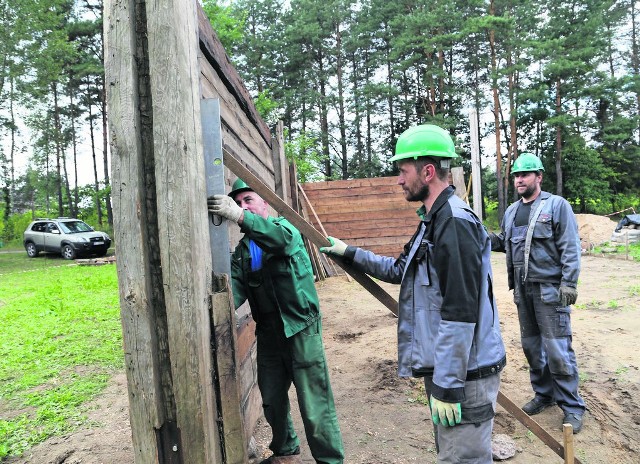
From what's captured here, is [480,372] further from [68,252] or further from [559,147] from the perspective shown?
[559,147]

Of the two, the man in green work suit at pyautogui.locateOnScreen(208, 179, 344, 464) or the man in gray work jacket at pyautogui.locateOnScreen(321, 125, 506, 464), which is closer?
the man in gray work jacket at pyautogui.locateOnScreen(321, 125, 506, 464)

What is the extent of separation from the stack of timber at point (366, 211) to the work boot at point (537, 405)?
788cm

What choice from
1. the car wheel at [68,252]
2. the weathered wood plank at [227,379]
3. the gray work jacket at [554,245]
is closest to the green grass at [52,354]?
the weathered wood plank at [227,379]

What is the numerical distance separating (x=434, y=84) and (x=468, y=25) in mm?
4029

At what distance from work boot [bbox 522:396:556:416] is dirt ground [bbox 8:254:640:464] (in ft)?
0.20

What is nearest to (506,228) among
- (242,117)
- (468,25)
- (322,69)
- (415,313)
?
(415,313)

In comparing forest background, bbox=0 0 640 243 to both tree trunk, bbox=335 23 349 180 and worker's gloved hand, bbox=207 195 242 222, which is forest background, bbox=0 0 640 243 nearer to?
tree trunk, bbox=335 23 349 180

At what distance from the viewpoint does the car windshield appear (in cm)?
1756

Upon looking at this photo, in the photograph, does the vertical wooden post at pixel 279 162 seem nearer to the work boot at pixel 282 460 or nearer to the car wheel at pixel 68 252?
the work boot at pixel 282 460

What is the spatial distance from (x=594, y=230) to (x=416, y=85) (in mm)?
19051

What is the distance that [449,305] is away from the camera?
A: 1850 millimetres

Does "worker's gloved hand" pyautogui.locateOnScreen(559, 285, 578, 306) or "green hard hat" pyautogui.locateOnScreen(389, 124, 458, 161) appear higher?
"green hard hat" pyautogui.locateOnScreen(389, 124, 458, 161)

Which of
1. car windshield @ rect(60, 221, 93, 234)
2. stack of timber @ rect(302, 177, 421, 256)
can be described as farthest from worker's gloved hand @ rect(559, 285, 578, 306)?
car windshield @ rect(60, 221, 93, 234)

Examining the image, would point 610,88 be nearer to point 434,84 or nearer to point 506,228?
point 434,84
